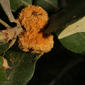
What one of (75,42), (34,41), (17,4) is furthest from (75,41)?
(17,4)

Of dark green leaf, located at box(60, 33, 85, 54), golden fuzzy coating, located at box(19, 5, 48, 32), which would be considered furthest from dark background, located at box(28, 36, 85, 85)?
golden fuzzy coating, located at box(19, 5, 48, 32)

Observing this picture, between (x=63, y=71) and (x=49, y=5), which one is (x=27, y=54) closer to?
(x=49, y=5)

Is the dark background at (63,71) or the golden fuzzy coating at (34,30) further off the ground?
the golden fuzzy coating at (34,30)

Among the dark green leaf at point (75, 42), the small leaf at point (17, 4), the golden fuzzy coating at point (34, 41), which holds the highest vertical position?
the small leaf at point (17, 4)

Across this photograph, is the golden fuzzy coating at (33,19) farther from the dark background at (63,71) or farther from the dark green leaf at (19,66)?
the dark background at (63,71)

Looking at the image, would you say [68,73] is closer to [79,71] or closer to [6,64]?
[79,71]

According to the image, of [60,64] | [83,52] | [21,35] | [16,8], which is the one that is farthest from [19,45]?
[60,64]

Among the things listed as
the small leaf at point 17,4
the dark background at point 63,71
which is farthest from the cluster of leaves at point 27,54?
the dark background at point 63,71

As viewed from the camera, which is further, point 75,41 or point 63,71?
point 63,71
